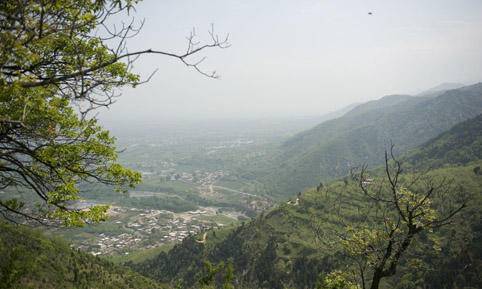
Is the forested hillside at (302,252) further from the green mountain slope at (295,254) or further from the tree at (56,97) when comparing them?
the tree at (56,97)

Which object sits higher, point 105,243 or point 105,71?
point 105,71

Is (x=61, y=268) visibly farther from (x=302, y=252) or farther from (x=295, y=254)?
(x=302, y=252)

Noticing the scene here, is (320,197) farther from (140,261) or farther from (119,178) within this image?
(119,178)

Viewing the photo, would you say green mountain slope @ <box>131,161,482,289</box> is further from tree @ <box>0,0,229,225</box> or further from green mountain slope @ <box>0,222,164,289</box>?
tree @ <box>0,0,229,225</box>

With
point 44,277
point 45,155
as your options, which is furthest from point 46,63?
point 44,277

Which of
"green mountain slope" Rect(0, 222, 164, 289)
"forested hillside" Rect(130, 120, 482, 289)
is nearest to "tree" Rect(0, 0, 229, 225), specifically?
"green mountain slope" Rect(0, 222, 164, 289)

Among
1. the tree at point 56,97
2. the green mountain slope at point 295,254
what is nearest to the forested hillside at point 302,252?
the green mountain slope at point 295,254

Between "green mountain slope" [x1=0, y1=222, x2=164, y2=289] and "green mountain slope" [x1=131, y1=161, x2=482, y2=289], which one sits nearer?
"green mountain slope" [x1=0, y1=222, x2=164, y2=289]

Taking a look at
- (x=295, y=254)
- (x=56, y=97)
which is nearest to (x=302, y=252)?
(x=295, y=254)
